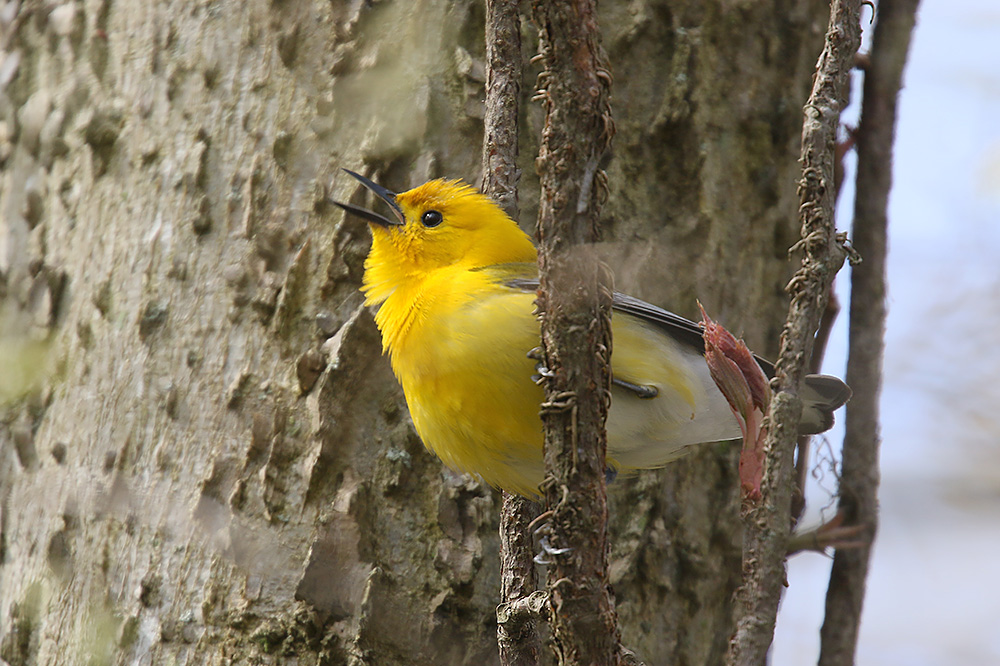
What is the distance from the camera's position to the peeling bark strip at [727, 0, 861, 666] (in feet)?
4.75

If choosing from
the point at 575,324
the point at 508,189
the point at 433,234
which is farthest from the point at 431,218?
the point at 575,324

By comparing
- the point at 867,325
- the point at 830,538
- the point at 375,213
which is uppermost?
the point at 867,325

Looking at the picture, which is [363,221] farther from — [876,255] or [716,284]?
[876,255]

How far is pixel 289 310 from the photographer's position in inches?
116

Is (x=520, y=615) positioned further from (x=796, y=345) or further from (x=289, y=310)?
(x=289, y=310)

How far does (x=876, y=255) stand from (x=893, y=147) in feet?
1.81

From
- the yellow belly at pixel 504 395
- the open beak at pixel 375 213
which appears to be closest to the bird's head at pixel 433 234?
the open beak at pixel 375 213

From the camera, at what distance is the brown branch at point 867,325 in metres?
Result: 3.56

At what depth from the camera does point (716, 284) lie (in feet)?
10.6

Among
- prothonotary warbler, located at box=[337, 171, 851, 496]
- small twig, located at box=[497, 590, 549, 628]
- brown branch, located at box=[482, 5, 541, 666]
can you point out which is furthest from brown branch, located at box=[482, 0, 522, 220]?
small twig, located at box=[497, 590, 549, 628]

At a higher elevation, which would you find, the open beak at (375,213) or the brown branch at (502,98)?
the brown branch at (502,98)

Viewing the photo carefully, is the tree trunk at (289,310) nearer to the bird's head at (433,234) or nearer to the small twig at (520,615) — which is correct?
the bird's head at (433,234)

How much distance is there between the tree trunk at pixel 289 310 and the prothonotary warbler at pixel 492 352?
0.49 feet

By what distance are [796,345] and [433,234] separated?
1926mm
